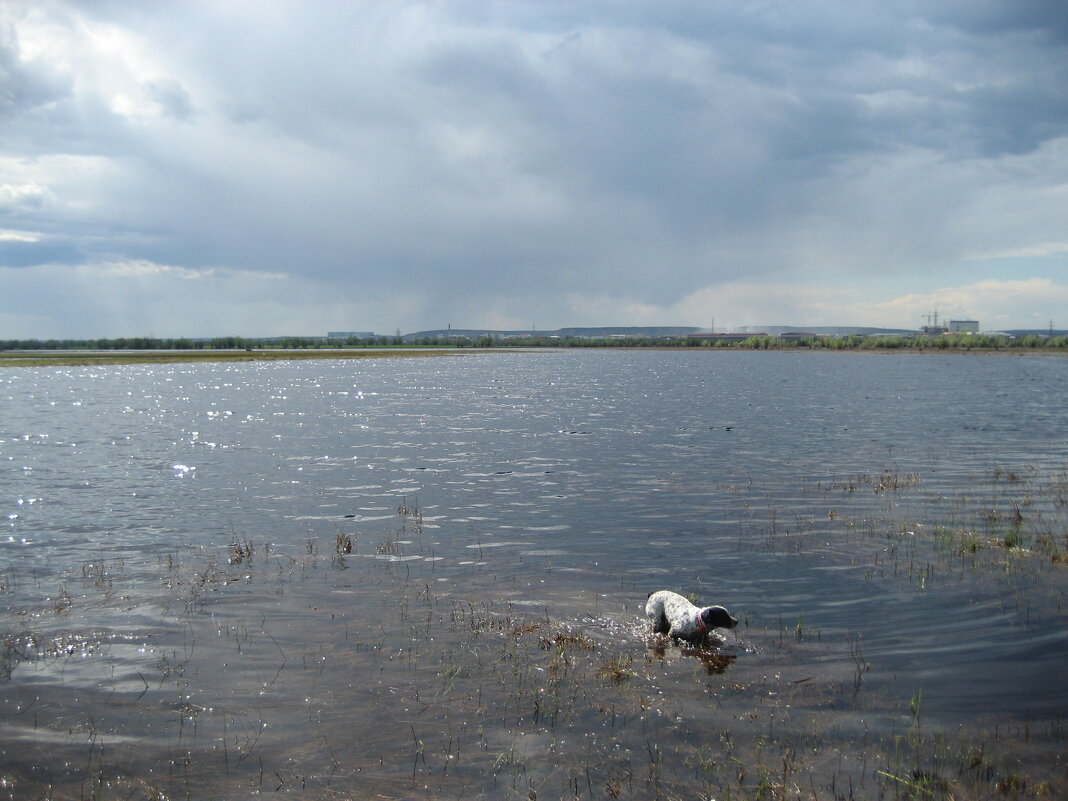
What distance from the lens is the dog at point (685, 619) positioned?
13.1 meters

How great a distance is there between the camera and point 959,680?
11812 mm

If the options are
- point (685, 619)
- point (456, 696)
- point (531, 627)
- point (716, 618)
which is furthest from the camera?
point (531, 627)

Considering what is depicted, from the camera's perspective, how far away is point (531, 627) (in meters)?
13.9

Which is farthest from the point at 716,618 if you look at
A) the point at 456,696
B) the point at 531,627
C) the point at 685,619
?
the point at 456,696

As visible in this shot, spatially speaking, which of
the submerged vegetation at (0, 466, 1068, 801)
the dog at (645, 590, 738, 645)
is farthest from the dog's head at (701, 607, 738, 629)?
the submerged vegetation at (0, 466, 1068, 801)

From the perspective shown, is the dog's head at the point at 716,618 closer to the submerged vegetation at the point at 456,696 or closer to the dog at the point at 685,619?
the dog at the point at 685,619

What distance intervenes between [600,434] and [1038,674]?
30.9 metres

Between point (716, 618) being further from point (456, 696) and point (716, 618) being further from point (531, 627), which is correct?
point (456, 696)

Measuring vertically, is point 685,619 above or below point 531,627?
above

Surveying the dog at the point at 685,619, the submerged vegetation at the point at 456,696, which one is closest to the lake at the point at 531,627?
the submerged vegetation at the point at 456,696

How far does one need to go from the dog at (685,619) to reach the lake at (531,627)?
0.37 m

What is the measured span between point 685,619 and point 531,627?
2.79m

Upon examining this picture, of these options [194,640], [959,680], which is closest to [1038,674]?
[959,680]

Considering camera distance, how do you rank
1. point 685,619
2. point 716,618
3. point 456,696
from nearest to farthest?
1. point 456,696
2. point 716,618
3. point 685,619
